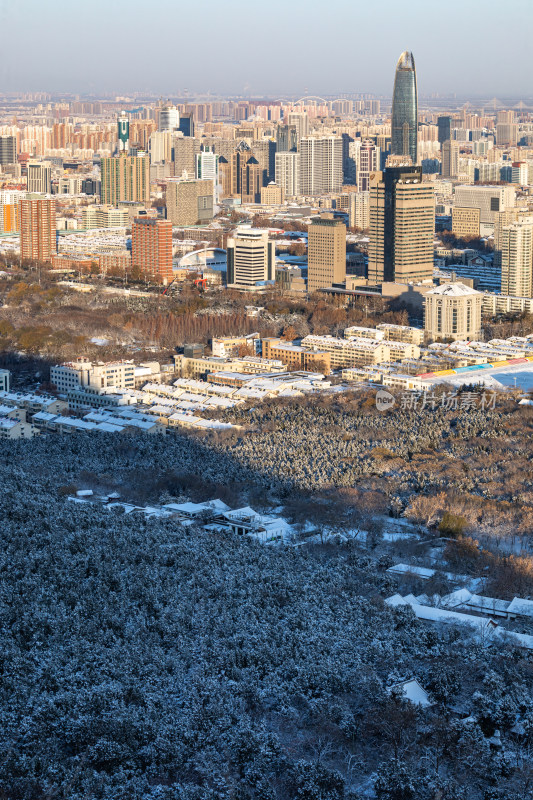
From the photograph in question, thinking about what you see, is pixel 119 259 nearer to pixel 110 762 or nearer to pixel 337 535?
pixel 337 535

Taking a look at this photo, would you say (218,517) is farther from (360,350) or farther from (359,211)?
(359,211)

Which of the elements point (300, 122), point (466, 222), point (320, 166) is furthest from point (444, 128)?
point (466, 222)

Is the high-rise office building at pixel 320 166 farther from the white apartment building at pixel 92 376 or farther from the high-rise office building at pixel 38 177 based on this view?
the white apartment building at pixel 92 376

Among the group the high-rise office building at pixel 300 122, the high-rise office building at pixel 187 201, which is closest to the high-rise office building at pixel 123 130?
the high-rise office building at pixel 300 122

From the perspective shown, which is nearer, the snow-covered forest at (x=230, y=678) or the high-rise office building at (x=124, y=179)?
the snow-covered forest at (x=230, y=678)

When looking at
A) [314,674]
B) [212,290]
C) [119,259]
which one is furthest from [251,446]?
[119,259]

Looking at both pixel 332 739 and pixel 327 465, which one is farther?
pixel 327 465
